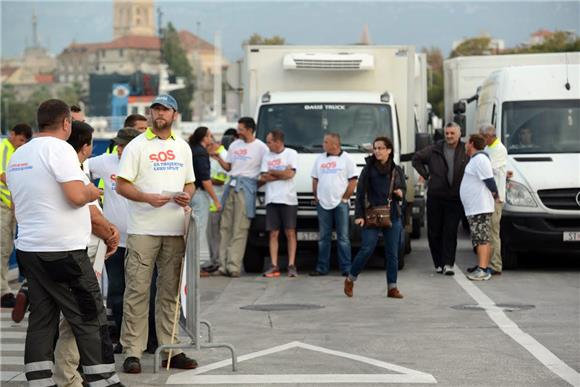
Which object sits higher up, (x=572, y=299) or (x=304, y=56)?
(x=304, y=56)

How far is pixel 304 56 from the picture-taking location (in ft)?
64.0

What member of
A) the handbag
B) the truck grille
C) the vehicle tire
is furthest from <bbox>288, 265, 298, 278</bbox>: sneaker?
the vehicle tire

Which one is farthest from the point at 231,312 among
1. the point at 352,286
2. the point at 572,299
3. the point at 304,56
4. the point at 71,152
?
the point at 304,56

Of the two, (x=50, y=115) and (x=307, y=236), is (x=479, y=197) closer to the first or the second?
(x=307, y=236)

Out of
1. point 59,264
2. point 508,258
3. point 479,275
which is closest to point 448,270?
point 479,275

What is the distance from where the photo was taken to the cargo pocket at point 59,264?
27.2 ft

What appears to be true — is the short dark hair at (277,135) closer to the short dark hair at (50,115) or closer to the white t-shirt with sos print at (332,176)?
the white t-shirt with sos print at (332,176)

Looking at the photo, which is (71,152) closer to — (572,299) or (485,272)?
(572,299)

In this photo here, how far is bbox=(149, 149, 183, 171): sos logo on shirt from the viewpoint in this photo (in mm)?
9875

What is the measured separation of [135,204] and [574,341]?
153 inches

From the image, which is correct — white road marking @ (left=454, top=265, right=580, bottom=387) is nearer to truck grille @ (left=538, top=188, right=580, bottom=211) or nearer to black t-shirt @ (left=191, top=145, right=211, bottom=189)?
truck grille @ (left=538, top=188, right=580, bottom=211)

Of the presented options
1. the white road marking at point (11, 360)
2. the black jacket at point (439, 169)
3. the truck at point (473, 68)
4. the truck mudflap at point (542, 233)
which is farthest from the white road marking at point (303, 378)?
the truck at point (473, 68)

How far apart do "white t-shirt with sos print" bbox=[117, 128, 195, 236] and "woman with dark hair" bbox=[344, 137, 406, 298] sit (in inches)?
190

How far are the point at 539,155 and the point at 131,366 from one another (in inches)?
356
